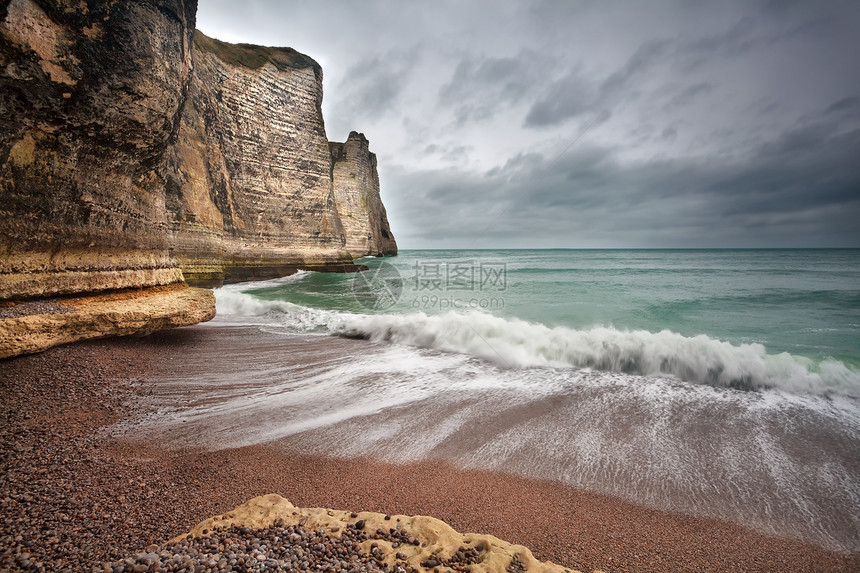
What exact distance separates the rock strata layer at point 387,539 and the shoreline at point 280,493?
0.30m

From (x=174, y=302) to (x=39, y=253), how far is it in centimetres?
157

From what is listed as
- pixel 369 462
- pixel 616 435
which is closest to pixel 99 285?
pixel 369 462

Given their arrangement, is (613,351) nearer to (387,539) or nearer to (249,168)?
(387,539)

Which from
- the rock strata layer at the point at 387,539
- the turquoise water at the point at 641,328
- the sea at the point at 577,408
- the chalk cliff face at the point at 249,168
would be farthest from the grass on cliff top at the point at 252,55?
the rock strata layer at the point at 387,539

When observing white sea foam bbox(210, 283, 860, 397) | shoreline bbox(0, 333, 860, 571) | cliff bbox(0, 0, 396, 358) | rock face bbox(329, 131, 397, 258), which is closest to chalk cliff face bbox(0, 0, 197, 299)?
cliff bbox(0, 0, 396, 358)

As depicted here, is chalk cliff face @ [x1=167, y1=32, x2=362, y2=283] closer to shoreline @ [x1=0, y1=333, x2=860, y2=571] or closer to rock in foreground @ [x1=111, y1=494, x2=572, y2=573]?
shoreline @ [x1=0, y1=333, x2=860, y2=571]

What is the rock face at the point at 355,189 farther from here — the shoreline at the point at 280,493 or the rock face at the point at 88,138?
the shoreline at the point at 280,493

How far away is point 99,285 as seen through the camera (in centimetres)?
436

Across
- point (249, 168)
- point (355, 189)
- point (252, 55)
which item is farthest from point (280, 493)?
point (355, 189)

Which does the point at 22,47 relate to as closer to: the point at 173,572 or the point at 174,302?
the point at 174,302

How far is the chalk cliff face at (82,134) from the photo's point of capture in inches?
134

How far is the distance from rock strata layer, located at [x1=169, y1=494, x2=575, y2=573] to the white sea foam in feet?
12.2

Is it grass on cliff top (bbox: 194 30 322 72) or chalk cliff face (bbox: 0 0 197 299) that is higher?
grass on cliff top (bbox: 194 30 322 72)

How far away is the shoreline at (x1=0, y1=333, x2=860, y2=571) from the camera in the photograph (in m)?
1.70
